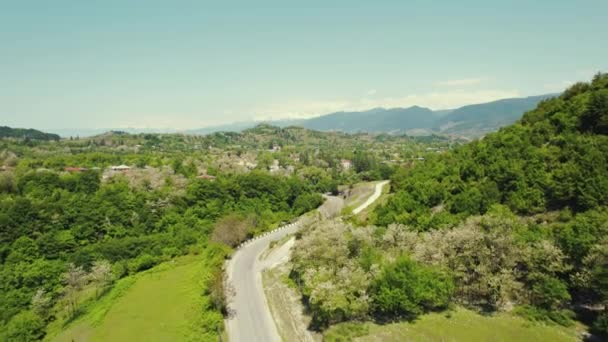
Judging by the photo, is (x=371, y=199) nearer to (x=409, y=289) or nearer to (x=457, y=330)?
(x=409, y=289)

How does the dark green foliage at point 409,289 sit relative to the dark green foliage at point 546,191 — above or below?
below

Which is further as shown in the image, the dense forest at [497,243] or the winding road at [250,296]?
the winding road at [250,296]

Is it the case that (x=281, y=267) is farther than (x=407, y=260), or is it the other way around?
(x=281, y=267)

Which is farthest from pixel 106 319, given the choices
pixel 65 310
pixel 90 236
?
pixel 90 236

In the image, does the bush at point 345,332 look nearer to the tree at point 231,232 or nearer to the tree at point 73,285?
the tree at point 231,232

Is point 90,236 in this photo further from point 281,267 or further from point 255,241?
point 281,267

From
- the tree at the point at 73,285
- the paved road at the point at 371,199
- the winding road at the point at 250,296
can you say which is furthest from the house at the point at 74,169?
the paved road at the point at 371,199

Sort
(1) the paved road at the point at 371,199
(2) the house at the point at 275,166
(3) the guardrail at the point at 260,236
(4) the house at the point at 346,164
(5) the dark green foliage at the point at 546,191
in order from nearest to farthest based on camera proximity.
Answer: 1. (5) the dark green foliage at the point at 546,191
2. (3) the guardrail at the point at 260,236
3. (1) the paved road at the point at 371,199
4. (2) the house at the point at 275,166
5. (4) the house at the point at 346,164
